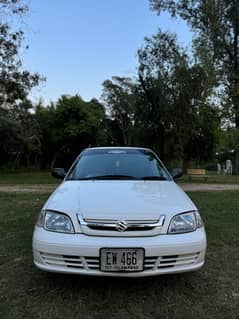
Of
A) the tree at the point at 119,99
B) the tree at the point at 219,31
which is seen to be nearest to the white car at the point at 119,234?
the tree at the point at 219,31

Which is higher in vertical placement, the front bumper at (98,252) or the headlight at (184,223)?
the headlight at (184,223)

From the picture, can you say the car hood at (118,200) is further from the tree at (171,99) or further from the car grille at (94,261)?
the tree at (171,99)

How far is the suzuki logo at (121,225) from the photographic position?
9.73 ft

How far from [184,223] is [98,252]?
2.80 feet

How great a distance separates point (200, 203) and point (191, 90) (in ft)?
32.4

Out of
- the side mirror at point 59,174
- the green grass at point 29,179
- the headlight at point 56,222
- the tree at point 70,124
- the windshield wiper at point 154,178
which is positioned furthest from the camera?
the tree at point 70,124

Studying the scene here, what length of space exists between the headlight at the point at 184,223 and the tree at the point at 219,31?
19.3 metres

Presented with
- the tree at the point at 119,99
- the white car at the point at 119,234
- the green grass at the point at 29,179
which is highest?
the tree at the point at 119,99

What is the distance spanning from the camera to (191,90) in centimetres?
1738

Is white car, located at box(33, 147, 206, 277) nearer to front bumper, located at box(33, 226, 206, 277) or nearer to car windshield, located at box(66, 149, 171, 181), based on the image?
front bumper, located at box(33, 226, 206, 277)

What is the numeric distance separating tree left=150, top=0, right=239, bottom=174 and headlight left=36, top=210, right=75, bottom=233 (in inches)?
779

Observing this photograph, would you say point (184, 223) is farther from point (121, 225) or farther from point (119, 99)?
point (119, 99)

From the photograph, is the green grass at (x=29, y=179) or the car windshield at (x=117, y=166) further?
the green grass at (x=29, y=179)

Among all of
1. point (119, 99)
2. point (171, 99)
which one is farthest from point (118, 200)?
point (119, 99)
